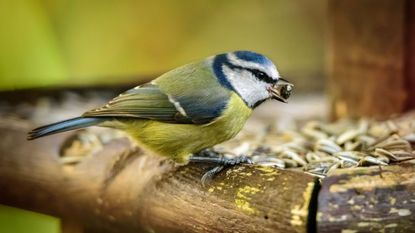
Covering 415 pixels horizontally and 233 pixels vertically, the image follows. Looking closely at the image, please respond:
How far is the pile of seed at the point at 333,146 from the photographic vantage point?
139 cm

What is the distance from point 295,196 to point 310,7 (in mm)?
2738

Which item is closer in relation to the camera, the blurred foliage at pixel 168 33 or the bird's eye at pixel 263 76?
the bird's eye at pixel 263 76

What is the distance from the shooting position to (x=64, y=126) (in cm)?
160

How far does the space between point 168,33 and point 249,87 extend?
224 centimetres

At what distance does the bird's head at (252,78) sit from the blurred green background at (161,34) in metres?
1.44

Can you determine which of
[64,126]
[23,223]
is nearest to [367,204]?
[64,126]

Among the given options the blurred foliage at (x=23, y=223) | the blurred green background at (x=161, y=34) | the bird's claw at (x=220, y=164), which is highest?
the blurred green background at (x=161, y=34)

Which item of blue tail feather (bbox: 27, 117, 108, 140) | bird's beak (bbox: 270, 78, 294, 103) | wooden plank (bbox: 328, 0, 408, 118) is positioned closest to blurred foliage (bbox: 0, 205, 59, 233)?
blue tail feather (bbox: 27, 117, 108, 140)

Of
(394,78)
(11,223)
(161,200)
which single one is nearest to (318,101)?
(394,78)

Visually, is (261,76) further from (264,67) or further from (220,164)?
(220,164)

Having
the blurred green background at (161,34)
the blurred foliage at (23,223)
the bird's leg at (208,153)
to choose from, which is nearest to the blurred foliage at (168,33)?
the blurred green background at (161,34)

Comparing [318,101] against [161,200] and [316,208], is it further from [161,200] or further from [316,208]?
[316,208]

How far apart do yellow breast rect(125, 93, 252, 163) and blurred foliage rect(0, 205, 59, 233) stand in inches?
37.7

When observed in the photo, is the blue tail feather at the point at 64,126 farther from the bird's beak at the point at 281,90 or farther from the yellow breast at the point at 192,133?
the bird's beak at the point at 281,90
